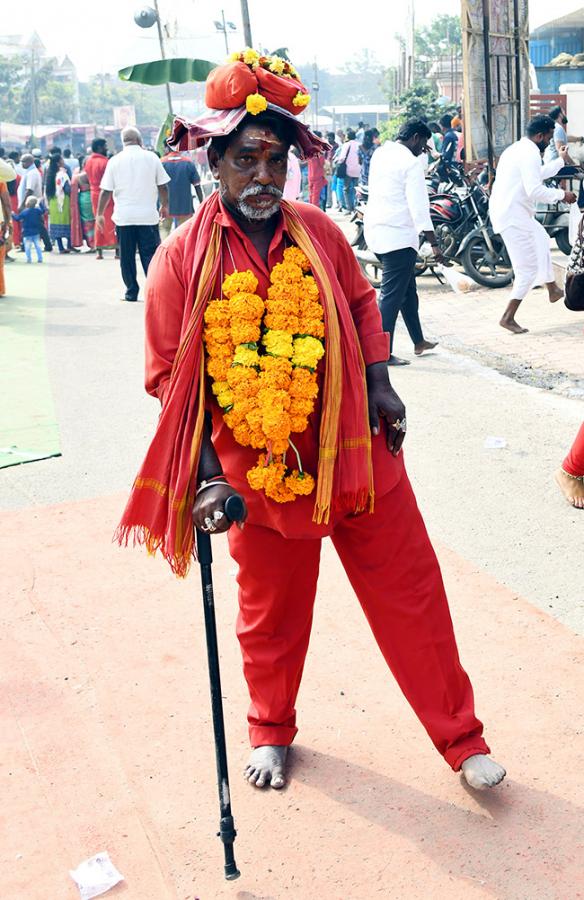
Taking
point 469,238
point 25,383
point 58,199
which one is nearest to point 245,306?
point 25,383

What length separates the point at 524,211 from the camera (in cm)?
952

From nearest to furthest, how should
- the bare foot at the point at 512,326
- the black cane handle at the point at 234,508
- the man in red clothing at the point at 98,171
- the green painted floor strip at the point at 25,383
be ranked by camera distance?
the black cane handle at the point at 234,508 < the green painted floor strip at the point at 25,383 < the bare foot at the point at 512,326 < the man in red clothing at the point at 98,171

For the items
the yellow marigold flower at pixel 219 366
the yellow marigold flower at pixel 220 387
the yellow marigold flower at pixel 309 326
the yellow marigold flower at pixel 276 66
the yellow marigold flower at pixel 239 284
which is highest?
the yellow marigold flower at pixel 276 66

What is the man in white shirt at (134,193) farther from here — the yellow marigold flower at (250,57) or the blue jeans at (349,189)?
the blue jeans at (349,189)

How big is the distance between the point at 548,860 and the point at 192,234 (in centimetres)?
187

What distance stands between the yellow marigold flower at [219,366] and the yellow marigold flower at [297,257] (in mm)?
310

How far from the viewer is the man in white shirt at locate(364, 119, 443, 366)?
8195 mm

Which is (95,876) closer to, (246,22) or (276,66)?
(276,66)

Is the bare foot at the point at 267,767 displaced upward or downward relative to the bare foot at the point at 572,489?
downward

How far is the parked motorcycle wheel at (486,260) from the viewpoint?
11805 mm

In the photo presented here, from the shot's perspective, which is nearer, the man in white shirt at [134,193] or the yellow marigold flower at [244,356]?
the yellow marigold flower at [244,356]

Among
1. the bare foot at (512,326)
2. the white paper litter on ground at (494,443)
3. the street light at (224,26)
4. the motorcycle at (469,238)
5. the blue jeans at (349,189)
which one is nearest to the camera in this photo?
the white paper litter on ground at (494,443)

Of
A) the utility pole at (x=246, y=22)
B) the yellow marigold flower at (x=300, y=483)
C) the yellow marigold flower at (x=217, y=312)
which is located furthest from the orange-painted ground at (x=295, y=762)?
the utility pole at (x=246, y=22)

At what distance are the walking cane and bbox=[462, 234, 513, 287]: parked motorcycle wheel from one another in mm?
9591
